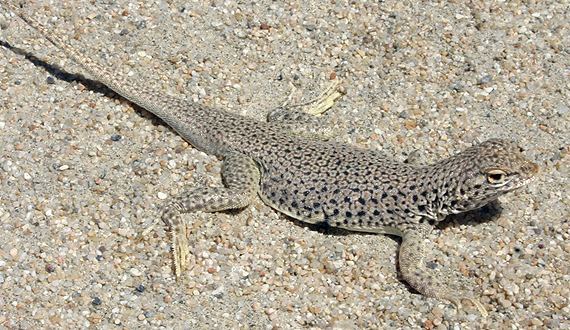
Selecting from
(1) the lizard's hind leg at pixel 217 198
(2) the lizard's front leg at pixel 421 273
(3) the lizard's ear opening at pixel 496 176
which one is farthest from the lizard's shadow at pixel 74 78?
(3) the lizard's ear opening at pixel 496 176

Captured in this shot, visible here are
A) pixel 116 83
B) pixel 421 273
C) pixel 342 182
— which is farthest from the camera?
pixel 116 83

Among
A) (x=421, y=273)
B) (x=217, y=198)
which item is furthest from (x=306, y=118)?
(x=421, y=273)

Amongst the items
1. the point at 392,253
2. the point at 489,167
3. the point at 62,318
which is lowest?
the point at 62,318

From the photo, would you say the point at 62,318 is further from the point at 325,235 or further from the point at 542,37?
the point at 542,37

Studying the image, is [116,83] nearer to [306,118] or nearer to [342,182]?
[306,118]

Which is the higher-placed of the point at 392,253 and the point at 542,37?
the point at 542,37

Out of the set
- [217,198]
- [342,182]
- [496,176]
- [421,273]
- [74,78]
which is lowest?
[74,78]

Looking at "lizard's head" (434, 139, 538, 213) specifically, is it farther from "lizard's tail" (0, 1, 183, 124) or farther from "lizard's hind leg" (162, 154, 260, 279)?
"lizard's tail" (0, 1, 183, 124)

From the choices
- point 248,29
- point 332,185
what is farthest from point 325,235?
point 248,29
